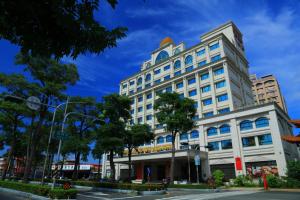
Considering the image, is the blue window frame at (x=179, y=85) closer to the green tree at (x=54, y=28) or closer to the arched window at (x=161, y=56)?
the arched window at (x=161, y=56)

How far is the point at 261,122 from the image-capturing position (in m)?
34.2

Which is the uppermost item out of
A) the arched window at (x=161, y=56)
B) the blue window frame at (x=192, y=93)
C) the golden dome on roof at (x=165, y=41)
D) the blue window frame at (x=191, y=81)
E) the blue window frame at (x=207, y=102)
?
the golden dome on roof at (x=165, y=41)

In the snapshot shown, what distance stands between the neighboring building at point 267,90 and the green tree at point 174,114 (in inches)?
2632

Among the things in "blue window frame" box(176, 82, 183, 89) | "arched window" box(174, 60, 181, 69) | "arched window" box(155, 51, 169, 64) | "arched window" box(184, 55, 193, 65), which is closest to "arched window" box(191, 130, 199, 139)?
"blue window frame" box(176, 82, 183, 89)

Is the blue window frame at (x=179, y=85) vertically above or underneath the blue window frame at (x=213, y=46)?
underneath

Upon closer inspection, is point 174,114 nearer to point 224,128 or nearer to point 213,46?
point 224,128

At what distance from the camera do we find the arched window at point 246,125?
35406 millimetres

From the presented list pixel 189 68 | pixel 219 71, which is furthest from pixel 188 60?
pixel 219 71

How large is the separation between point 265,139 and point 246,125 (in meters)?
3.71

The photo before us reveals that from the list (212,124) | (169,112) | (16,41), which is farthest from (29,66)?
(212,124)

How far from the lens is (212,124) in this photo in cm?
4006

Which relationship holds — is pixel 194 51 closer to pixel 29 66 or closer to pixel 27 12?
pixel 29 66

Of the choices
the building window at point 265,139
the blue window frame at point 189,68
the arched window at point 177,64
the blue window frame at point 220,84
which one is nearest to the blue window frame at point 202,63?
the blue window frame at point 189,68

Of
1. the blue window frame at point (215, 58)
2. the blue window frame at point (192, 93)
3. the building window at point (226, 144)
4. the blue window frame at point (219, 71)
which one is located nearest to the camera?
the building window at point (226, 144)
